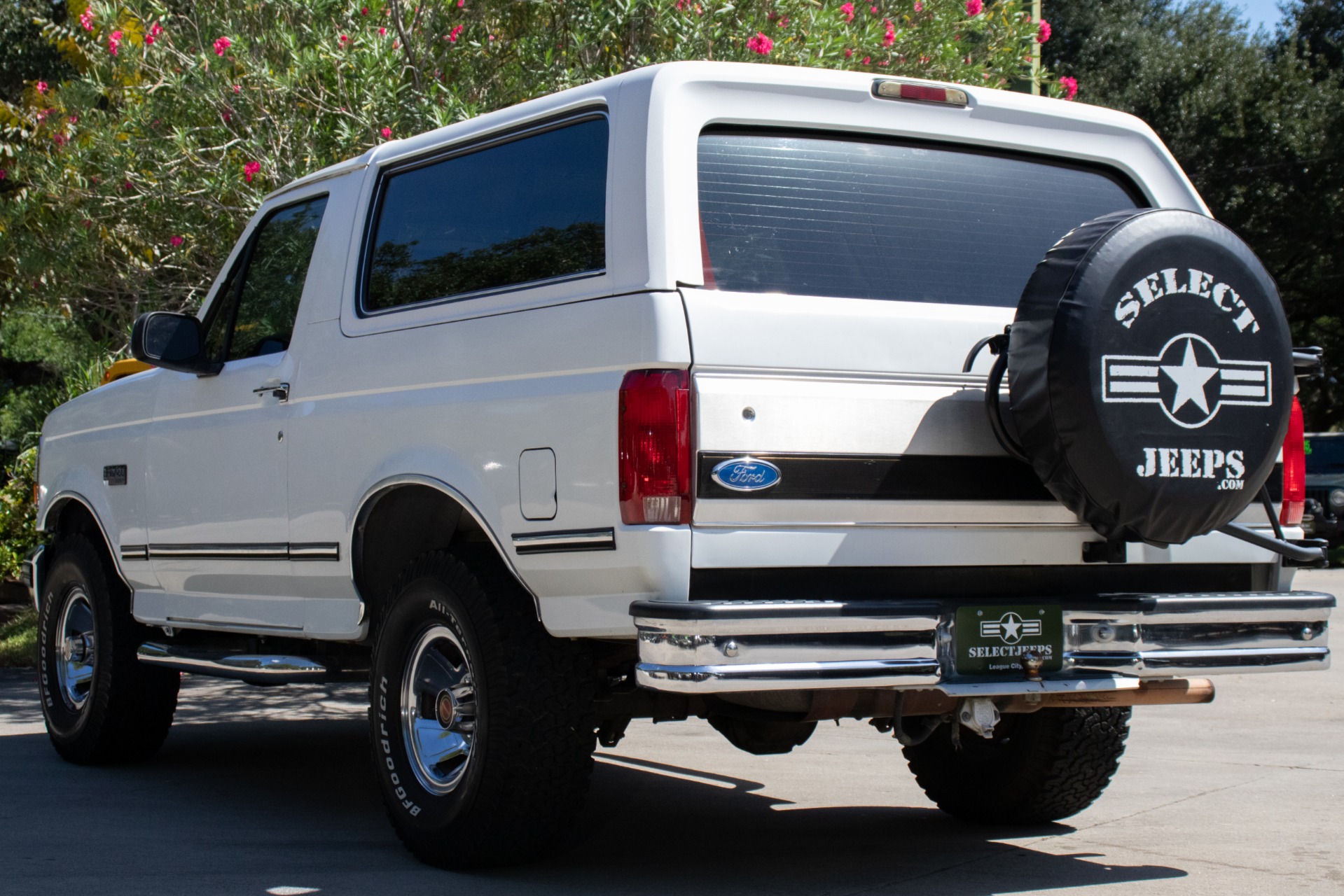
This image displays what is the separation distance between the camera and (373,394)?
496cm

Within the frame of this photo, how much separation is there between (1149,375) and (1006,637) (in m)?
0.76

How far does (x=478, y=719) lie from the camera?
173 inches

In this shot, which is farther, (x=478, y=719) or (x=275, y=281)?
(x=275, y=281)

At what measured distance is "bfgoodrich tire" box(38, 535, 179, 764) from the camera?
21.6ft

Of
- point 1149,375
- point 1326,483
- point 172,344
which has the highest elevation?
point 172,344

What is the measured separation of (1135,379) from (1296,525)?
1.03 meters

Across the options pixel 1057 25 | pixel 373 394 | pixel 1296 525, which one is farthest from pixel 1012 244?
pixel 1057 25

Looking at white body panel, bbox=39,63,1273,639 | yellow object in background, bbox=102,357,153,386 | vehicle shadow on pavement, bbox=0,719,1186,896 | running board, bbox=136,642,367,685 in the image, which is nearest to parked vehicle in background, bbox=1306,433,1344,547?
vehicle shadow on pavement, bbox=0,719,1186,896

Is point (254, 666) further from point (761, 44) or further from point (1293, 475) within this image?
point (761, 44)

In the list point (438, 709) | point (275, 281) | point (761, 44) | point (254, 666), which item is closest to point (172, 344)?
point (275, 281)

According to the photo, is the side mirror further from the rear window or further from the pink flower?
the pink flower

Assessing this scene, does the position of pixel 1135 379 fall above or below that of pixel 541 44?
below

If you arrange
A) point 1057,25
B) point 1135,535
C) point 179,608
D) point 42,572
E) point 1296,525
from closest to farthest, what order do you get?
1. point 1135,535
2. point 1296,525
3. point 179,608
4. point 42,572
5. point 1057,25

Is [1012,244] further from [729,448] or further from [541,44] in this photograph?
[541,44]
